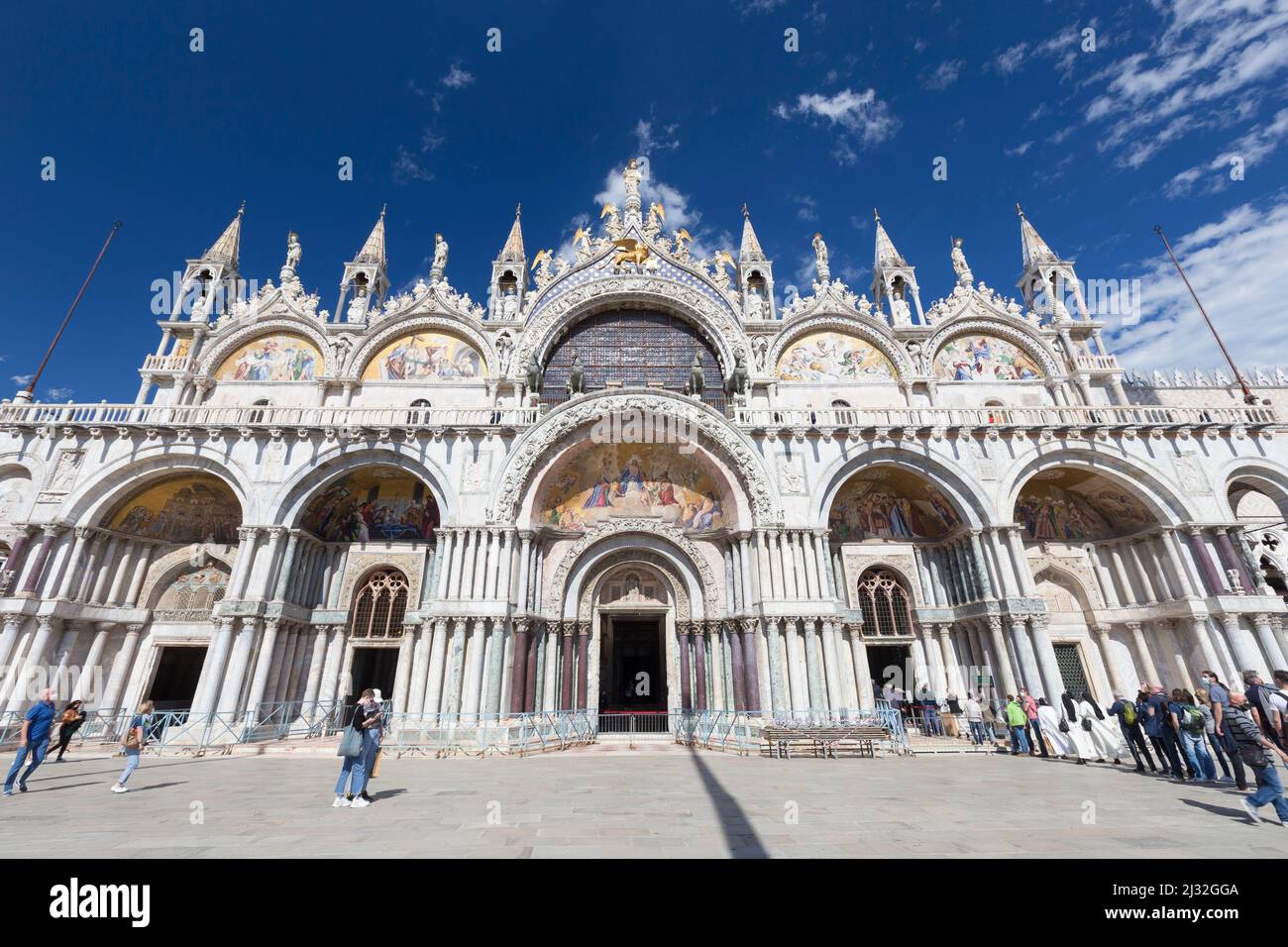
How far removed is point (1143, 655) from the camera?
1750 centimetres

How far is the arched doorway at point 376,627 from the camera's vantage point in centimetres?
1808

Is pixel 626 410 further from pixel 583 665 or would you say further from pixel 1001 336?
pixel 1001 336

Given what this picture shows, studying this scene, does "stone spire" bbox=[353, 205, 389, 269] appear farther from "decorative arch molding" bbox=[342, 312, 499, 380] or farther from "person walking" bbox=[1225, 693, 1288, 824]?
"person walking" bbox=[1225, 693, 1288, 824]

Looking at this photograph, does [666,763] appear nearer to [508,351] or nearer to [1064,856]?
[1064,856]

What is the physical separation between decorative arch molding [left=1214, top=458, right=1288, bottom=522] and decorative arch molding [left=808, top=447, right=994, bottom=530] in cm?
774

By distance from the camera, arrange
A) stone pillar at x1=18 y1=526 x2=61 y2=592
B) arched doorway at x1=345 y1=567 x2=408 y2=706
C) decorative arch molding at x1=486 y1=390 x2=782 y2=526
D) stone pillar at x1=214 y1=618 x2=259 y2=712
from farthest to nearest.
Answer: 1. arched doorway at x1=345 y1=567 x2=408 y2=706
2. decorative arch molding at x1=486 y1=390 x2=782 y2=526
3. stone pillar at x1=18 y1=526 x2=61 y2=592
4. stone pillar at x1=214 y1=618 x2=259 y2=712

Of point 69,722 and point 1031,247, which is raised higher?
point 1031,247

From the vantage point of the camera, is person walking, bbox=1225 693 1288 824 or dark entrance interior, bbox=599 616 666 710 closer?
person walking, bbox=1225 693 1288 824

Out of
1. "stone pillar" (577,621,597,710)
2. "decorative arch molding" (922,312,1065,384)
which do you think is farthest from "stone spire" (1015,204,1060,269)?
"stone pillar" (577,621,597,710)

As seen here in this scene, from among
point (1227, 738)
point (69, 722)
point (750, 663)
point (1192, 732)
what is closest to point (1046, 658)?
point (1192, 732)

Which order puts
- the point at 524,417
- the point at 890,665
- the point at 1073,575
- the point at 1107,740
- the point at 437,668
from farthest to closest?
the point at 524,417 → the point at 1073,575 → the point at 890,665 → the point at 437,668 → the point at 1107,740

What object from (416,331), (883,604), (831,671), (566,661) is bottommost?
(831,671)

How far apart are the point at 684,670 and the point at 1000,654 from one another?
9.34m

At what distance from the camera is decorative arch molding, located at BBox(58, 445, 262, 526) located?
16.6m
